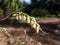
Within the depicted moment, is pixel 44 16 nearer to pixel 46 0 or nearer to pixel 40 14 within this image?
pixel 40 14

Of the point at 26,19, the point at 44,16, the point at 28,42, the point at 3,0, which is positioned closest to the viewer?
the point at 26,19

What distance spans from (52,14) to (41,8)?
2104 millimetres

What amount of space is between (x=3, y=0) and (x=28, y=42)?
1640cm

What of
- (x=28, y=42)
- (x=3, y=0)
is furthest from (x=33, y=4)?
(x=28, y=42)

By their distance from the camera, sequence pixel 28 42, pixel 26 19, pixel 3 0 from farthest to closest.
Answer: pixel 3 0
pixel 28 42
pixel 26 19

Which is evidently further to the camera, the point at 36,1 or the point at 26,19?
the point at 36,1

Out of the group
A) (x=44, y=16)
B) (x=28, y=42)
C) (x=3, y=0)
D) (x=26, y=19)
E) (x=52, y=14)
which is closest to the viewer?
(x=26, y=19)

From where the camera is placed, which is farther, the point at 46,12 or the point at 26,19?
the point at 46,12

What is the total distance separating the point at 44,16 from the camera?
2639 centimetres

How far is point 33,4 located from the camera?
2728 centimetres

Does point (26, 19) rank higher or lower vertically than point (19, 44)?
higher

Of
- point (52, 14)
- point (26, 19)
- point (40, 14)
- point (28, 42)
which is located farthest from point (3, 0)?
point (26, 19)

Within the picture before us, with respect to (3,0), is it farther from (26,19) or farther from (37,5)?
(26,19)

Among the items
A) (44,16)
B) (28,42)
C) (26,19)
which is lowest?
(44,16)
